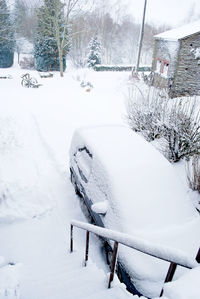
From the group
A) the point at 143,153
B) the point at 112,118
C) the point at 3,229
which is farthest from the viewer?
the point at 112,118

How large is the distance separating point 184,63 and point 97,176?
48.4 ft

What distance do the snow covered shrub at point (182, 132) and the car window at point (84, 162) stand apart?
7.89 ft

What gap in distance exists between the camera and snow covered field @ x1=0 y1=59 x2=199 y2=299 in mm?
3943

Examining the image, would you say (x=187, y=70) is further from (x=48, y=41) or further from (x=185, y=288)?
(x=185, y=288)

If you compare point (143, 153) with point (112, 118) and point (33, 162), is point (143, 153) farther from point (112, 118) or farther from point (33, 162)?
point (112, 118)

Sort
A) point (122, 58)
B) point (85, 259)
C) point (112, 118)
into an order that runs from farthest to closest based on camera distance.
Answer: point (122, 58) < point (112, 118) < point (85, 259)

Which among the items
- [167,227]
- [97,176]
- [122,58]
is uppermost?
[122,58]

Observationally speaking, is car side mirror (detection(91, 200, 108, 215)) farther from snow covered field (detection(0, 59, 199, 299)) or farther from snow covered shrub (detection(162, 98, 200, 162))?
snow covered shrub (detection(162, 98, 200, 162))

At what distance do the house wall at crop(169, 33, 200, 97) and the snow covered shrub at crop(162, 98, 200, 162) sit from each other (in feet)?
32.5

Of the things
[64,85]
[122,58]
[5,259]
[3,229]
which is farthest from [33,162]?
[122,58]

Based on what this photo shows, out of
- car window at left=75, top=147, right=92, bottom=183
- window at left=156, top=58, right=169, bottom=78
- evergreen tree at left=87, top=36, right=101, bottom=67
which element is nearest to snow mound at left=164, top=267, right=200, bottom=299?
car window at left=75, top=147, right=92, bottom=183

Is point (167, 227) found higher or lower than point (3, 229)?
higher

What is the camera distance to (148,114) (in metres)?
7.37

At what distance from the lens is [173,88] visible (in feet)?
55.4
